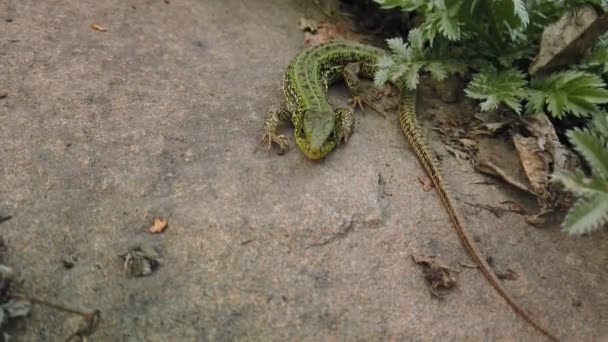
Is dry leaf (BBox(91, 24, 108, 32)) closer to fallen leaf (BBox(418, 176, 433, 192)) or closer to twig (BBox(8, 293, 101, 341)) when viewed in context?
twig (BBox(8, 293, 101, 341))

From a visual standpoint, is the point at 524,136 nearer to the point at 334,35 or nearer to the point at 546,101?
the point at 546,101

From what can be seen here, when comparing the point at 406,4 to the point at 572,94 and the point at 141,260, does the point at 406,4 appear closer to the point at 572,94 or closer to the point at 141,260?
Result: the point at 572,94

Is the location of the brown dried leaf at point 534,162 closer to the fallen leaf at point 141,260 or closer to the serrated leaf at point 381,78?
the serrated leaf at point 381,78

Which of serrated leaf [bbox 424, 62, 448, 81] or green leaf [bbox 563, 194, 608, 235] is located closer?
green leaf [bbox 563, 194, 608, 235]

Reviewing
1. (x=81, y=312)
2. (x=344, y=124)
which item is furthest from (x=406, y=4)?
(x=81, y=312)

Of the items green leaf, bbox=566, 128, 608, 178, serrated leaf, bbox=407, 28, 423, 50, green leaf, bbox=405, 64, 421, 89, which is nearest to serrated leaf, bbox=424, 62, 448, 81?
green leaf, bbox=405, 64, 421, 89

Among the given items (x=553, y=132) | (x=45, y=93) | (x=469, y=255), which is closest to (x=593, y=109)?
(x=553, y=132)

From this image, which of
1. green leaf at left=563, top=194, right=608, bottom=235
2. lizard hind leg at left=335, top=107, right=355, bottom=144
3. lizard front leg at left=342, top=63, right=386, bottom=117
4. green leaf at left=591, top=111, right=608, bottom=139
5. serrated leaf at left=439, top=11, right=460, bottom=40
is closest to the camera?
green leaf at left=563, top=194, right=608, bottom=235
